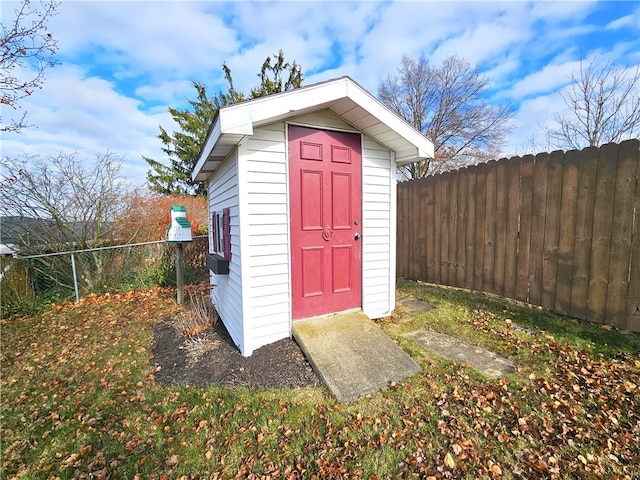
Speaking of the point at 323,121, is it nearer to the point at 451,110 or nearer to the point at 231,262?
the point at 231,262

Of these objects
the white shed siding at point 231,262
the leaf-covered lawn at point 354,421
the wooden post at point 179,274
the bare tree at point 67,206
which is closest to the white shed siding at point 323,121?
the white shed siding at point 231,262

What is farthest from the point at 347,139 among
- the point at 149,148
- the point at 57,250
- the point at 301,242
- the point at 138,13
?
the point at 149,148

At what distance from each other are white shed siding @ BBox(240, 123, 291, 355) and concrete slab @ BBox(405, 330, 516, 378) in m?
1.88

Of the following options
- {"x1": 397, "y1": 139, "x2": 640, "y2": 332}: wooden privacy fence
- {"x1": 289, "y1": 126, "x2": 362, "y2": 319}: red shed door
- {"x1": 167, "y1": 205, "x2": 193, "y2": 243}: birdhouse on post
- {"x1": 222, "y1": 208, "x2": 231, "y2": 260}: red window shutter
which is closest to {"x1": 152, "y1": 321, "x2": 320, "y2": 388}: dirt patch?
{"x1": 289, "y1": 126, "x2": 362, "y2": 319}: red shed door

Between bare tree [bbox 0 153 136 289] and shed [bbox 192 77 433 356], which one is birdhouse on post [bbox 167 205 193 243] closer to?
shed [bbox 192 77 433 356]

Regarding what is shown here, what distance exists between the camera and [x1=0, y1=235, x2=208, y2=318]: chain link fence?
4.87 metres

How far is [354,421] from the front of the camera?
7.19 ft

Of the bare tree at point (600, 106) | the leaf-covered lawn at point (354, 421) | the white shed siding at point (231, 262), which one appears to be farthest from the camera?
the bare tree at point (600, 106)

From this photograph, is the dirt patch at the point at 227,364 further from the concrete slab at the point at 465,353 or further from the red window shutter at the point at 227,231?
the concrete slab at the point at 465,353

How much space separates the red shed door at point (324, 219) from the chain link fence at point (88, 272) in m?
4.21

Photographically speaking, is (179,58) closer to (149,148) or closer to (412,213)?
(412,213)

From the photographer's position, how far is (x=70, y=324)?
4.54 m

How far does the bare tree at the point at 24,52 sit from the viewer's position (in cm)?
391

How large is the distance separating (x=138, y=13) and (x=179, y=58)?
113 centimetres
